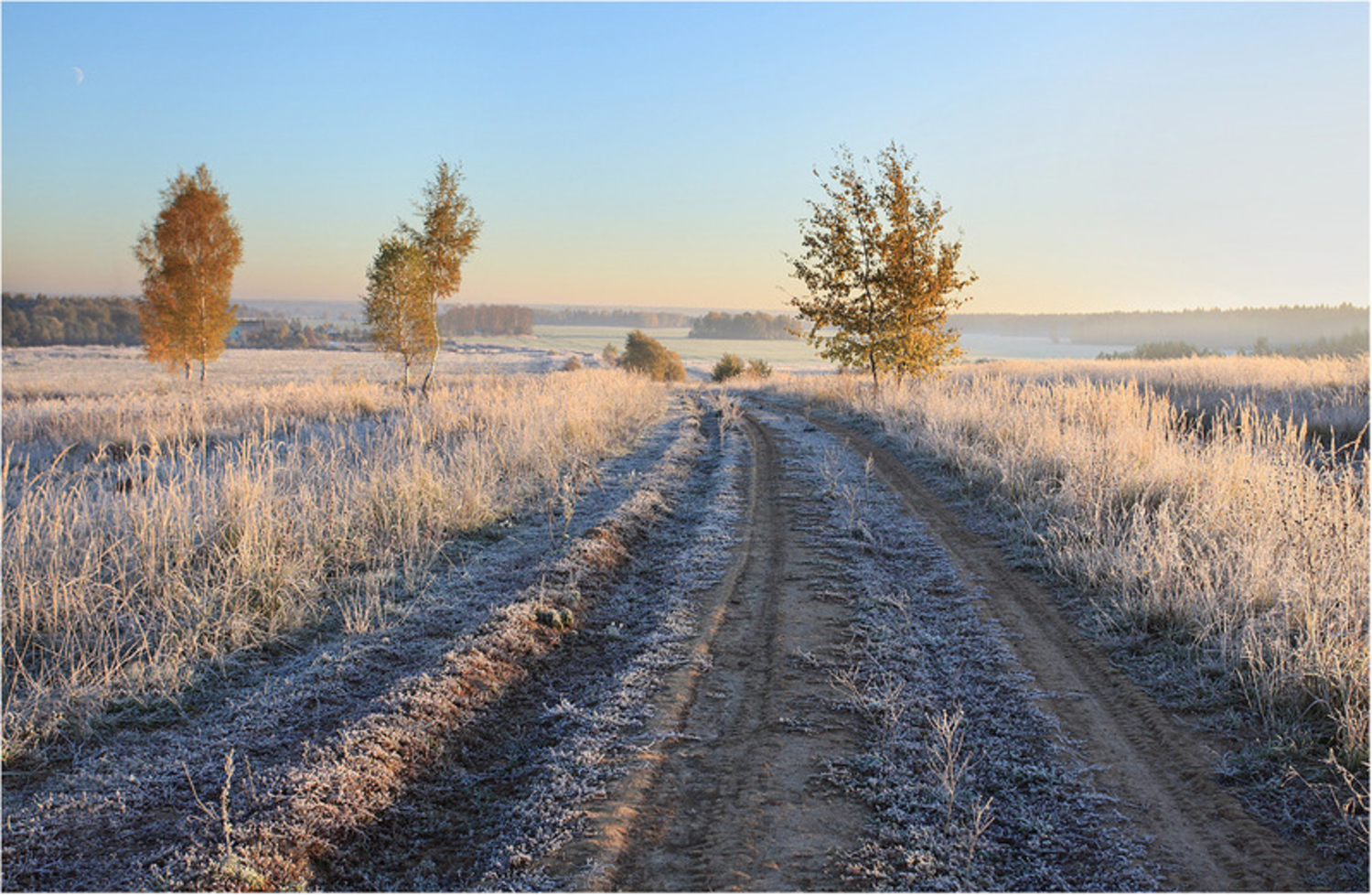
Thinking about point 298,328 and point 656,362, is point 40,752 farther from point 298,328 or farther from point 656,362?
point 298,328

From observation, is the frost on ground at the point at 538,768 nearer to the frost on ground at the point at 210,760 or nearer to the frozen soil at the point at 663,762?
the frozen soil at the point at 663,762

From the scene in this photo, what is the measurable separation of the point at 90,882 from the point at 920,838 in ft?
10.4

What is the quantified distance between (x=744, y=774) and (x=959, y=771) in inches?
38.5

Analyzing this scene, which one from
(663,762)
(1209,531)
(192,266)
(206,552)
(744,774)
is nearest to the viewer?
(744,774)

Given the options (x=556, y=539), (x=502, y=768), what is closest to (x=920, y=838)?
(x=502, y=768)

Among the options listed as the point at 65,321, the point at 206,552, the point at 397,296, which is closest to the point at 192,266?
the point at 397,296

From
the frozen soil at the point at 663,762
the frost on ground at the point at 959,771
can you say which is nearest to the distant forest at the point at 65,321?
the frozen soil at the point at 663,762

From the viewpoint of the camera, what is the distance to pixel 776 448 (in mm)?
14016

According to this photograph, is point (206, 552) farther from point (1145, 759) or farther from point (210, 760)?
point (1145, 759)

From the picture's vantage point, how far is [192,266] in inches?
1231

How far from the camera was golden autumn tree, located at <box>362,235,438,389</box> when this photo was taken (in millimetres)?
22750

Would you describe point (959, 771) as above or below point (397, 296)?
below

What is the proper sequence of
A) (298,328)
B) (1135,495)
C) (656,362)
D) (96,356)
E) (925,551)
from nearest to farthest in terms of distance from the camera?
(925,551) < (1135,495) < (96,356) < (656,362) < (298,328)

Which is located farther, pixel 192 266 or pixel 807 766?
pixel 192 266
